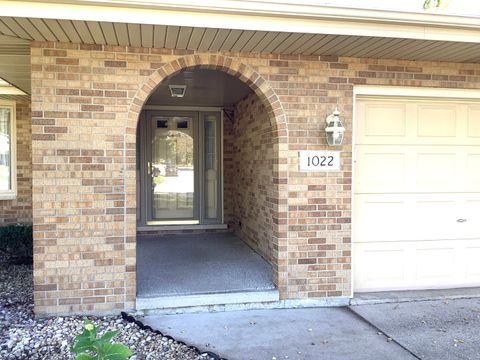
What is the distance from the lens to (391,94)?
4.84 meters

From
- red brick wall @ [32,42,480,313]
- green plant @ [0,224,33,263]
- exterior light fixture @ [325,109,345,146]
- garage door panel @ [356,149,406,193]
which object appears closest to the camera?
red brick wall @ [32,42,480,313]

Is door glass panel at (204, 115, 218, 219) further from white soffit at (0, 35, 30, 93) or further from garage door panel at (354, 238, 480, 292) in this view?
garage door panel at (354, 238, 480, 292)

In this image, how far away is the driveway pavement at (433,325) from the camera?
143 inches

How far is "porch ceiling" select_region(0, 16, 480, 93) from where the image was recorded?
3.72m

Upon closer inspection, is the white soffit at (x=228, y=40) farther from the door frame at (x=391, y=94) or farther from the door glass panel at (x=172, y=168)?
the door glass panel at (x=172, y=168)

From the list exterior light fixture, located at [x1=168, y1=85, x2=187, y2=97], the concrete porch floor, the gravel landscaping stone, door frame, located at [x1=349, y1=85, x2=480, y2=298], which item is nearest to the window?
the concrete porch floor

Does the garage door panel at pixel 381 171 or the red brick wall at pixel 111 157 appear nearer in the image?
the red brick wall at pixel 111 157

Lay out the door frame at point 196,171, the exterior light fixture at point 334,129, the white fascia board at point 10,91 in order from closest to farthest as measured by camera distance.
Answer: the exterior light fixture at point 334,129, the white fascia board at point 10,91, the door frame at point 196,171

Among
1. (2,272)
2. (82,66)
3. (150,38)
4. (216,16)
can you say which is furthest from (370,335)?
(2,272)

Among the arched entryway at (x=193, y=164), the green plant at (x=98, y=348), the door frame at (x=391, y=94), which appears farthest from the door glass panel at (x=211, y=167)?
the green plant at (x=98, y=348)

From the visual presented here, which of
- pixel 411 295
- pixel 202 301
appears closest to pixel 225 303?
pixel 202 301

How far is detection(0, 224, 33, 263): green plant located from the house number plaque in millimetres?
4887

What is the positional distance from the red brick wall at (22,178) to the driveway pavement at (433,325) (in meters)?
6.26

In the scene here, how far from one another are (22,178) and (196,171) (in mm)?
3261
